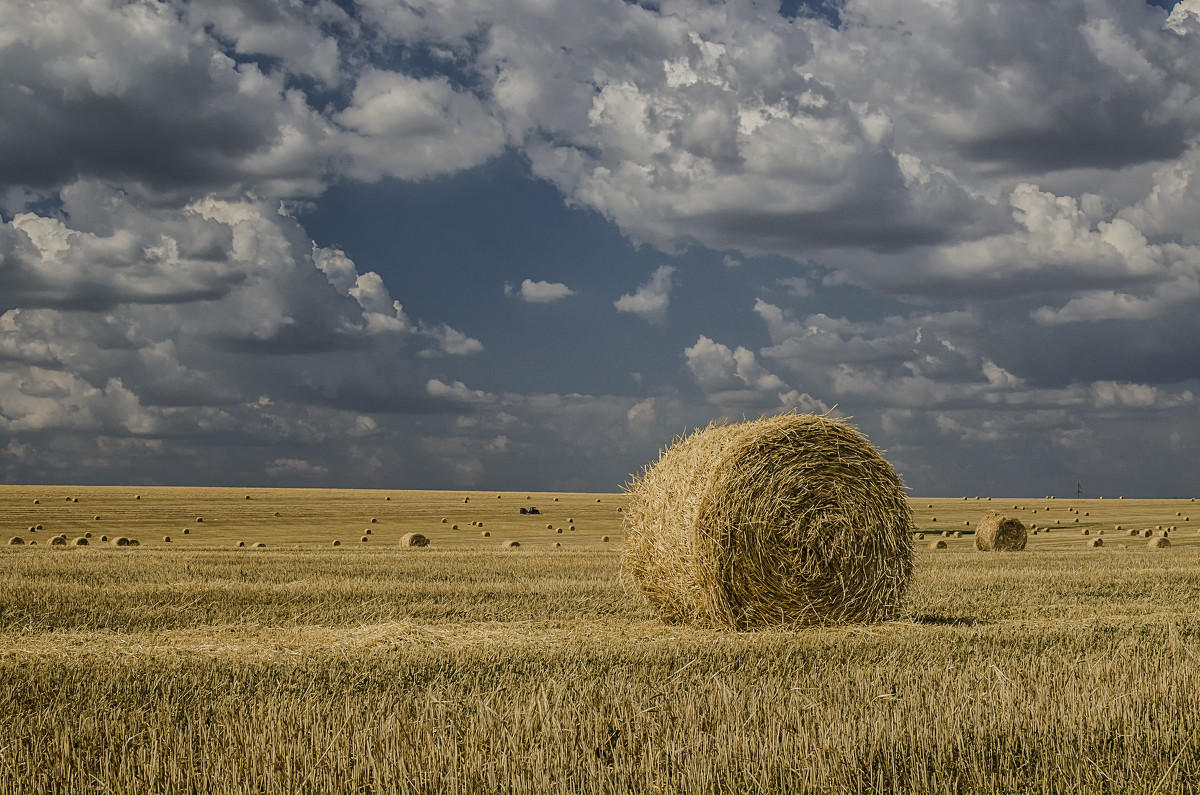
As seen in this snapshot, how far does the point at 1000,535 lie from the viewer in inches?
1238

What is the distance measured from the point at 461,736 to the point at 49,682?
4.58 meters

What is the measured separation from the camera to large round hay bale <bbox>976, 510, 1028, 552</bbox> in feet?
103

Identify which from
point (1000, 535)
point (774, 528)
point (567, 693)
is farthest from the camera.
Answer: point (1000, 535)

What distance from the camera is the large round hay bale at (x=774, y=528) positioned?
12.4 meters

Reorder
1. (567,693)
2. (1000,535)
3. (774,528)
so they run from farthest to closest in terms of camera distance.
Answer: (1000,535) → (774,528) → (567,693)

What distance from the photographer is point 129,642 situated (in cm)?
1098

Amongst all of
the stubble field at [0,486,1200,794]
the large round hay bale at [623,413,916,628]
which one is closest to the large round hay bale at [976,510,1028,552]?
the stubble field at [0,486,1200,794]

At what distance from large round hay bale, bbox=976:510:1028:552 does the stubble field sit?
581 inches

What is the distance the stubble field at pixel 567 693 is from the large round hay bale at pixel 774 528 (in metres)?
0.60

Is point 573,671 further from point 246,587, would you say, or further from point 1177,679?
point 246,587

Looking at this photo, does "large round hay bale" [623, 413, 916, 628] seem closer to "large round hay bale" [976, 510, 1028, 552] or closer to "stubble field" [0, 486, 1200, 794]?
"stubble field" [0, 486, 1200, 794]

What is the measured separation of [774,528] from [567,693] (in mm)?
5825

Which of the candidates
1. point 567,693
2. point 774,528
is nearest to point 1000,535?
point 774,528

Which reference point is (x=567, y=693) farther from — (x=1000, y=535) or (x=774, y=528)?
(x=1000, y=535)
